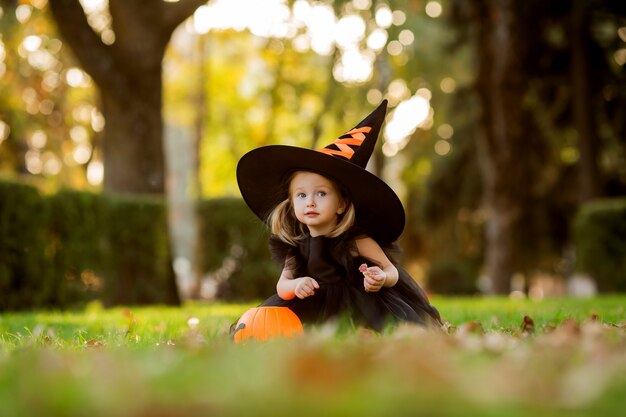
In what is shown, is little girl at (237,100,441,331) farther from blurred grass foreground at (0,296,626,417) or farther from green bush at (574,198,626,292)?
green bush at (574,198,626,292)

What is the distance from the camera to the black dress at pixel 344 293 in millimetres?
4043

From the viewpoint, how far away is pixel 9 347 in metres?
3.32

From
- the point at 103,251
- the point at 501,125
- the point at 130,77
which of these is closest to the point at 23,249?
the point at 103,251

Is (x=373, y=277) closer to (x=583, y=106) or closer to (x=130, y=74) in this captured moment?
(x=130, y=74)

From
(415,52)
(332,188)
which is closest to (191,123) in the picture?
(415,52)

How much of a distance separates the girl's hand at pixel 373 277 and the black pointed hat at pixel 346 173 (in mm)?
393

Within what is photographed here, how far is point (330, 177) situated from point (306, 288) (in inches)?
26.2

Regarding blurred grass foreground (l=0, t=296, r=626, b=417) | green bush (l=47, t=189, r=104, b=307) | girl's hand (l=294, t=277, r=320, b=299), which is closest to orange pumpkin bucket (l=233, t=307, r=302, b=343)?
girl's hand (l=294, t=277, r=320, b=299)

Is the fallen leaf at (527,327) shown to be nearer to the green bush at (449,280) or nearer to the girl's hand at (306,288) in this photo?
the girl's hand at (306,288)

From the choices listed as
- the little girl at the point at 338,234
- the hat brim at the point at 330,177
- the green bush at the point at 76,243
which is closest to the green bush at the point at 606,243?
the green bush at the point at 76,243

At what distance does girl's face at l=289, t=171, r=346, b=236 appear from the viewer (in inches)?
166

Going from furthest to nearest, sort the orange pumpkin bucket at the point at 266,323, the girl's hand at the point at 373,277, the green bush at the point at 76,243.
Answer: the green bush at the point at 76,243, the girl's hand at the point at 373,277, the orange pumpkin bucket at the point at 266,323

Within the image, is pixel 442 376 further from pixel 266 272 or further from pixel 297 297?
pixel 266 272

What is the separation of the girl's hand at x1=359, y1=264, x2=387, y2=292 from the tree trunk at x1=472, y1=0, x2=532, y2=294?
11552 millimetres
